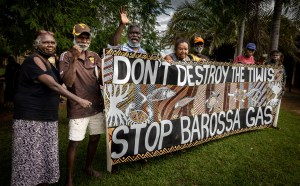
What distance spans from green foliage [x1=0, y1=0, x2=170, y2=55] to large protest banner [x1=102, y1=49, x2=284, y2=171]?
7.62ft

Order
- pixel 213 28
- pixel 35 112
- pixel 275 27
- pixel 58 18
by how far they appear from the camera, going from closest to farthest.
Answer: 1. pixel 35 112
2. pixel 58 18
3. pixel 275 27
4. pixel 213 28

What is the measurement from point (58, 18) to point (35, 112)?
9.86 ft

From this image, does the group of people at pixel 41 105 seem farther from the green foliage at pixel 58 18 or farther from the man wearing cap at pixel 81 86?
the green foliage at pixel 58 18

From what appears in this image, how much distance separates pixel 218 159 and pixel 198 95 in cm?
118

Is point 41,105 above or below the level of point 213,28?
below

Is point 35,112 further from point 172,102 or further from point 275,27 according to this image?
point 275,27

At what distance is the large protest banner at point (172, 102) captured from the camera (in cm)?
372

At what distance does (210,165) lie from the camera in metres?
4.44

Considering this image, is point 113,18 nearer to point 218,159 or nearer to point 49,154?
point 218,159

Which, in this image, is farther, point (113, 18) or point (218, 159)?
point (113, 18)

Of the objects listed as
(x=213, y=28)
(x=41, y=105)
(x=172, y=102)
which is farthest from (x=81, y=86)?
(x=213, y=28)

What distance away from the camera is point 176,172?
4.14 m

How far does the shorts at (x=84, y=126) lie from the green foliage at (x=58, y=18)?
2428 millimetres

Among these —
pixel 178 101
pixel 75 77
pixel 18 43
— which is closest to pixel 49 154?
pixel 75 77
